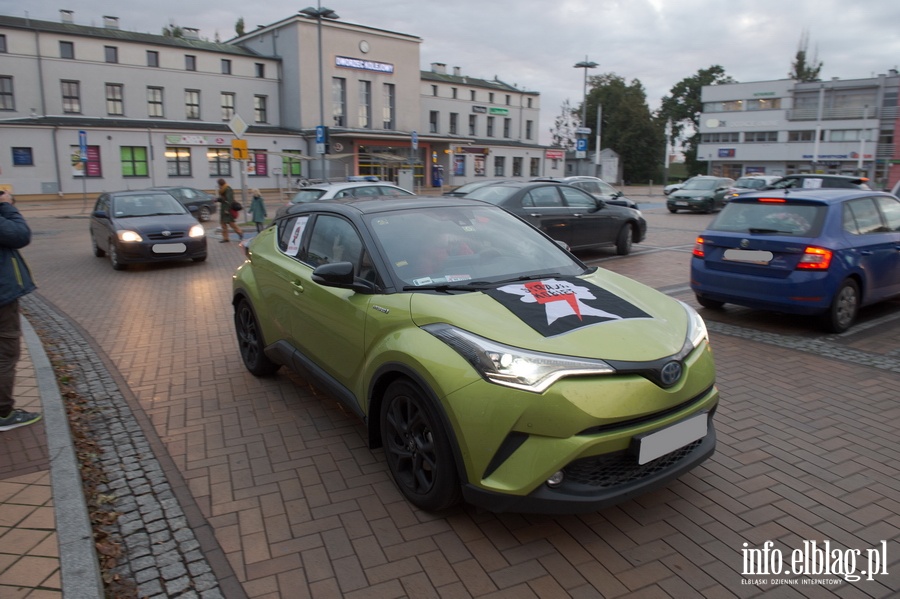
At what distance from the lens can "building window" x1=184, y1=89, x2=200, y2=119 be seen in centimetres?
4266

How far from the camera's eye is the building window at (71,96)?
126 ft

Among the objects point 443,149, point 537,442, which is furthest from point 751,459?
point 443,149

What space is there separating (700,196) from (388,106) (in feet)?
103

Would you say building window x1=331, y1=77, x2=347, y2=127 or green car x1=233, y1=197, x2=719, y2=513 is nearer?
green car x1=233, y1=197, x2=719, y2=513

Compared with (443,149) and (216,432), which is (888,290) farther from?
(443,149)

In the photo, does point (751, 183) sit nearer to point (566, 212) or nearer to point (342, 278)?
point (566, 212)

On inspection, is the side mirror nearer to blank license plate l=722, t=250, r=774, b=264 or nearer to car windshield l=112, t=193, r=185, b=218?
blank license plate l=722, t=250, r=774, b=264

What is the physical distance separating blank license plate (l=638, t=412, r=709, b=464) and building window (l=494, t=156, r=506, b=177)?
57.2 metres

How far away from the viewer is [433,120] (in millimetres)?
56875

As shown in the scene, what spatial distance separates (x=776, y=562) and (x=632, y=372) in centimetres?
116

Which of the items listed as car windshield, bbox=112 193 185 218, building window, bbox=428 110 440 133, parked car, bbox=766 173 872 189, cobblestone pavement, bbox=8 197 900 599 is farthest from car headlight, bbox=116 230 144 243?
building window, bbox=428 110 440 133

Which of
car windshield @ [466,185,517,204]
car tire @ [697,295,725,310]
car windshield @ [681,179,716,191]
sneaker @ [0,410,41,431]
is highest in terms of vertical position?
car windshield @ [681,179,716,191]

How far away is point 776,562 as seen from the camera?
3021 mm

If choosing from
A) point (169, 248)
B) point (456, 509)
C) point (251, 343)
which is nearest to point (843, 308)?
point (456, 509)
